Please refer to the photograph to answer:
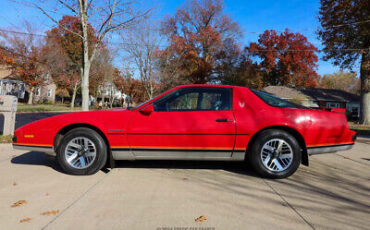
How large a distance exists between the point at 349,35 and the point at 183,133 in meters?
19.0

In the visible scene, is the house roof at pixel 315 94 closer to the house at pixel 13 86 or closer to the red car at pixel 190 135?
the red car at pixel 190 135

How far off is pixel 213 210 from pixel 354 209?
1.61 m

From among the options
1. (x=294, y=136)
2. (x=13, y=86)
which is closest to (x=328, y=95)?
(x=294, y=136)

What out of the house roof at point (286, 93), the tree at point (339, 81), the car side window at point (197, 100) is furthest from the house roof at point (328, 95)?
the car side window at point (197, 100)

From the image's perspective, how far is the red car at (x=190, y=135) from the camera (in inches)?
131

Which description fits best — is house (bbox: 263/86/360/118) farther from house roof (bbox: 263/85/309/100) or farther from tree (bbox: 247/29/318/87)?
tree (bbox: 247/29/318/87)

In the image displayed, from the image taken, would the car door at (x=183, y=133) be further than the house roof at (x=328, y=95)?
No

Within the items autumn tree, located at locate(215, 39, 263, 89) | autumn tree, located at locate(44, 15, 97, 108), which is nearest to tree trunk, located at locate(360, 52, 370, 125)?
autumn tree, located at locate(215, 39, 263, 89)

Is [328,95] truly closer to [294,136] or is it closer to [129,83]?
[129,83]

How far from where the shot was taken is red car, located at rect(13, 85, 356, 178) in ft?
10.9

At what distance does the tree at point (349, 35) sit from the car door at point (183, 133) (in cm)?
1697

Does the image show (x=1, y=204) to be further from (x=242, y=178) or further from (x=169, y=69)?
(x=169, y=69)

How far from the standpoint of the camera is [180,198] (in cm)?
264

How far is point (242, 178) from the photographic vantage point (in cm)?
338
